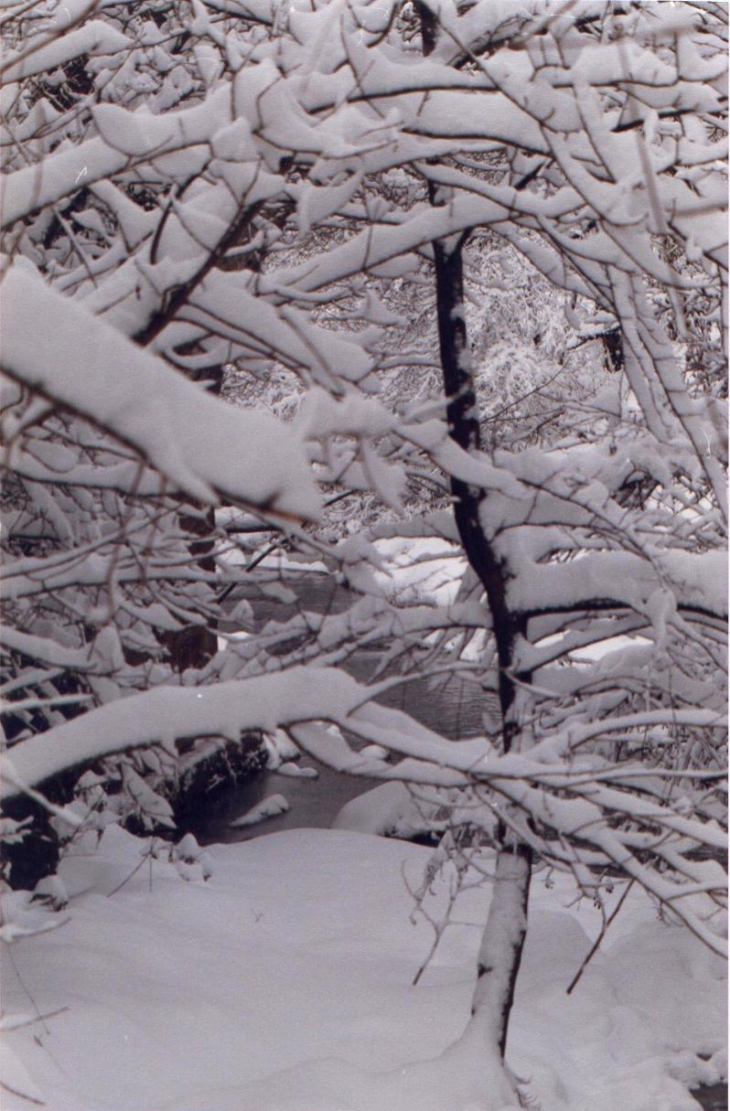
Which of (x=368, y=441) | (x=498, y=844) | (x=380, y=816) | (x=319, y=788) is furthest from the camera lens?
(x=319, y=788)

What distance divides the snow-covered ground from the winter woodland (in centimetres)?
12

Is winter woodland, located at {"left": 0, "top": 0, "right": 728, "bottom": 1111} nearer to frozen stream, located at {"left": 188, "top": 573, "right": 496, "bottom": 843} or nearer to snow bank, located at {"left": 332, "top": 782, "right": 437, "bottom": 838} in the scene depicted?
frozen stream, located at {"left": 188, "top": 573, "right": 496, "bottom": 843}

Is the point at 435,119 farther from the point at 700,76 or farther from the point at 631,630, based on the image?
the point at 631,630

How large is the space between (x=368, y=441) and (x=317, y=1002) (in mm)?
3130

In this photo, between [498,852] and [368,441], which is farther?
[498,852]

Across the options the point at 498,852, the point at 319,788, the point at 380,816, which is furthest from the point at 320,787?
the point at 498,852

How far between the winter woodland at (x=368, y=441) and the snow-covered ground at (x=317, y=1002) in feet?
0.39

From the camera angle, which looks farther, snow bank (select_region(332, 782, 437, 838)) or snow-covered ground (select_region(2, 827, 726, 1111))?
snow bank (select_region(332, 782, 437, 838))

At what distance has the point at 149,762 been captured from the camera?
481 centimetres

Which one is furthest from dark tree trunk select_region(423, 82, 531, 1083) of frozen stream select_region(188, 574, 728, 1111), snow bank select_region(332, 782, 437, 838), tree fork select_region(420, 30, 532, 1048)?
snow bank select_region(332, 782, 437, 838)

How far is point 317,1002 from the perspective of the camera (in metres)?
5.14

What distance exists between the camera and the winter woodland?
2.81 m

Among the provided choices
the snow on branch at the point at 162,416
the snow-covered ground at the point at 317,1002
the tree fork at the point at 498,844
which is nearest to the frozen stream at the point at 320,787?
the snow-covered ground at the point at 317,1002

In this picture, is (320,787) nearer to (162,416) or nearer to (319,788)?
(319,788)
